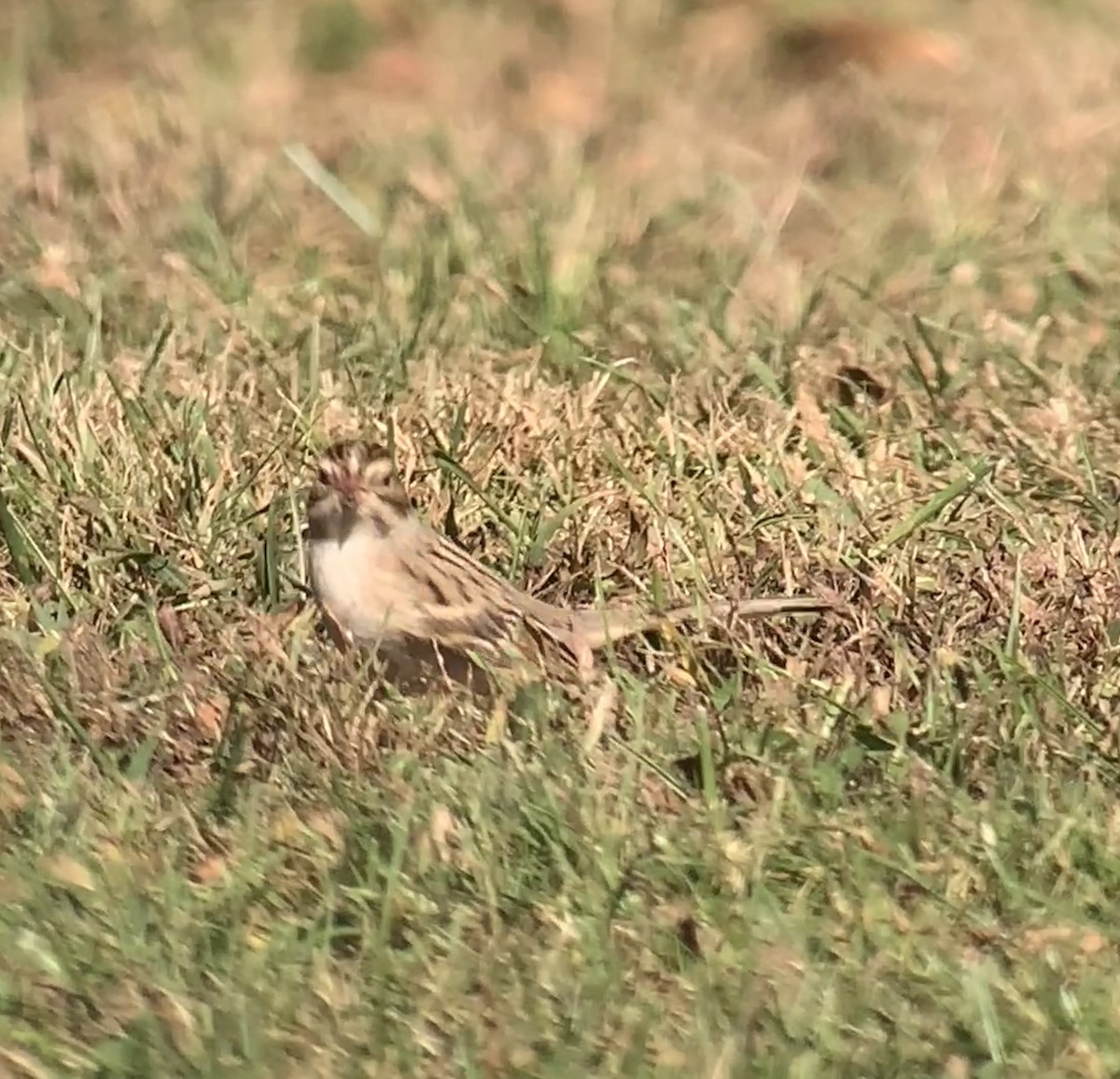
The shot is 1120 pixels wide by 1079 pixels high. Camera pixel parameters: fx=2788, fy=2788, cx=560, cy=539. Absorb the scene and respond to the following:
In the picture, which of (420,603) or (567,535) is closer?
(420,603)

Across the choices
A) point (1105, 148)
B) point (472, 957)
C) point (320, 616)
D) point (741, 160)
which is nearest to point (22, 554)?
point (320, 616)

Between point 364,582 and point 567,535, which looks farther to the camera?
point 567,535

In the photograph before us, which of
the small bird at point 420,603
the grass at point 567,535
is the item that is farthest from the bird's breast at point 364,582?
the grass at point 567,535

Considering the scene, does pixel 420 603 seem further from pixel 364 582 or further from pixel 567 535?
pixel 567 535

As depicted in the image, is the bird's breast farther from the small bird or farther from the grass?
the grass

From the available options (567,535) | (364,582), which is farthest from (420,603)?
(567,535)
